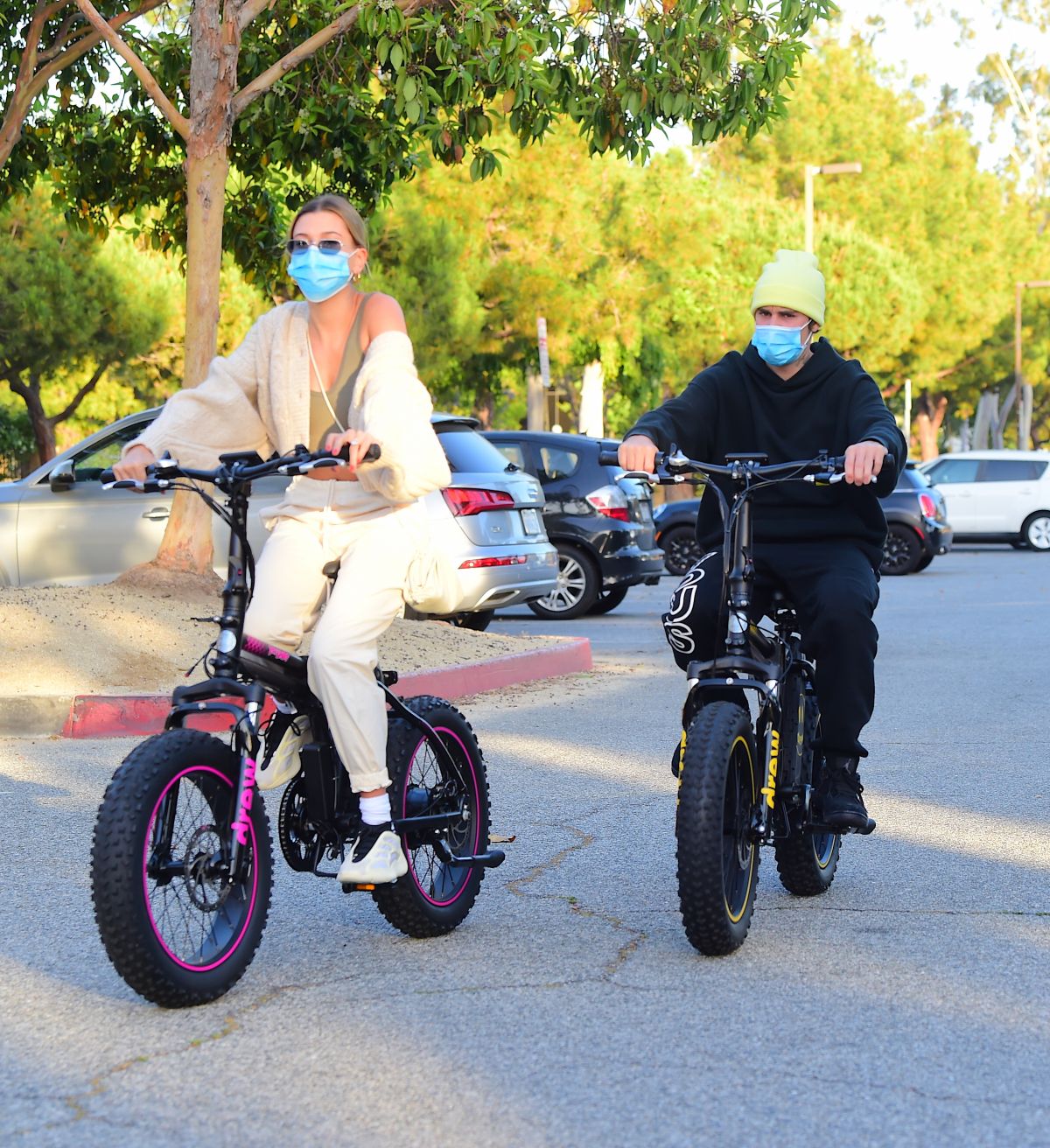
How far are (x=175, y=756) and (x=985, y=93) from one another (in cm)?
6917

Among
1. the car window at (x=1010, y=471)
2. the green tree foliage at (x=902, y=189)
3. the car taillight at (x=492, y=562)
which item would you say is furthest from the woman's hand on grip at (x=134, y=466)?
the green tree foliage at (x=902, y=189)

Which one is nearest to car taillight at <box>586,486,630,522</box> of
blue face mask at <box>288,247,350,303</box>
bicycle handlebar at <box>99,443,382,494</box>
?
blue face mask at <box>288,247,350,303</box>

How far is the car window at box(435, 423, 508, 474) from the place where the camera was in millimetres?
13516

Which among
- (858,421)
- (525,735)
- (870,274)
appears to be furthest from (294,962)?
(870,274)

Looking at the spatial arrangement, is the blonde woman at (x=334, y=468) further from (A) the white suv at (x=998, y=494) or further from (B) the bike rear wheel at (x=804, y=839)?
(A) the white suv at (x=998, y=494)

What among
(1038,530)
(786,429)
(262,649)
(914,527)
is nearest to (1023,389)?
(1038,530)

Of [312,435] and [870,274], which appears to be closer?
[312,435]

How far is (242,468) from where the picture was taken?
4.51 metres

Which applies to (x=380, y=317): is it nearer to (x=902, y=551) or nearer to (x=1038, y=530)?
(x=902, y=551)

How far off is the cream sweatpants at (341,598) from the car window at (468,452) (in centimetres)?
853

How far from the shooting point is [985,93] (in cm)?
6856

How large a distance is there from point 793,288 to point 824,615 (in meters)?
0.96

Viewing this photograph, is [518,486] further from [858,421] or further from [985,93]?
[985,93]

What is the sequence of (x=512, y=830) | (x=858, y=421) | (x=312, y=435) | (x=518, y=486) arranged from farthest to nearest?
(x=518, y=486)
(x=512, y=830)
(x=858, y=421)
(x=312, y=435)
